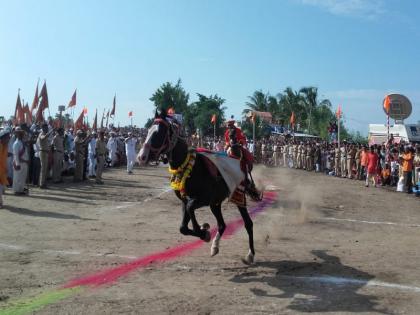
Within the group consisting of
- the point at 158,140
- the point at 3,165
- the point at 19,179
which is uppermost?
the point at 158,140

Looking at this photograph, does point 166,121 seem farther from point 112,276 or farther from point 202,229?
point 112,276

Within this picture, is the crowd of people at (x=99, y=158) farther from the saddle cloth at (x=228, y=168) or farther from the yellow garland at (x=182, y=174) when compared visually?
the yellow garland at (x=182, y=174)

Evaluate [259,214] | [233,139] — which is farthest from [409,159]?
[233,139]

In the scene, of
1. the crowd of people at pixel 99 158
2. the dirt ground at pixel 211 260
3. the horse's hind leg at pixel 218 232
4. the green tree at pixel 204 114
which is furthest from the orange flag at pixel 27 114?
the green tree at pixel 204 114

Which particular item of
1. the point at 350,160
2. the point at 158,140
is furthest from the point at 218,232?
the point at 350,160

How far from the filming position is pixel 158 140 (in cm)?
724

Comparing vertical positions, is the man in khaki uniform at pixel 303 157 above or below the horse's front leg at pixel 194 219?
above

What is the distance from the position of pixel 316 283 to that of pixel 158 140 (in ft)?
10.8

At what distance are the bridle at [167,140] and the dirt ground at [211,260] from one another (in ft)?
6.30

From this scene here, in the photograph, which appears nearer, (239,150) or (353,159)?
(239,150)

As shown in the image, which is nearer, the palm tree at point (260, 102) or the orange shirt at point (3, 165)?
the orange shirt at point (3, 165)

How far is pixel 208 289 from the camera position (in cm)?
646

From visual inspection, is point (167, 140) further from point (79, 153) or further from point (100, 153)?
point (79, 153)

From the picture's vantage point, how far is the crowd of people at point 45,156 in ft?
49.2
